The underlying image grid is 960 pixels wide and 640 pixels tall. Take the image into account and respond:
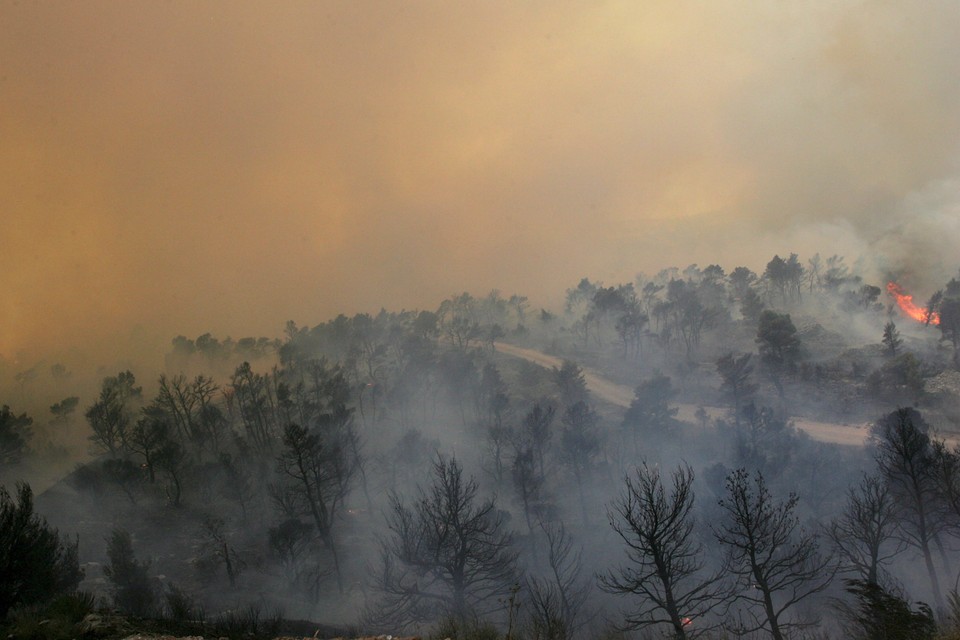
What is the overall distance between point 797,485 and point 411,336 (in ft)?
164

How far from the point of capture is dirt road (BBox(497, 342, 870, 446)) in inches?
1810

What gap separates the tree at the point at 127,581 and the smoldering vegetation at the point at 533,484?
0.19 m

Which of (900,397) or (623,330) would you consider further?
(623,330)

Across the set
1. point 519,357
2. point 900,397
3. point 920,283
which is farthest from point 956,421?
point 920,283

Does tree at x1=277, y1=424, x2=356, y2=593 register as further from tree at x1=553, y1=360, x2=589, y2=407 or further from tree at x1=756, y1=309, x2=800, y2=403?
tree at x1=756, y1=309, x2=800, y2=403

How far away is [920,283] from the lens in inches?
3529

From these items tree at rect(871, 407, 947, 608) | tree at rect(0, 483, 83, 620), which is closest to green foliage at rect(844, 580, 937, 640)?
tree at rect(871, 407, 947, 608)

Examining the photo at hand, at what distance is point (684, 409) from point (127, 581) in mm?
54138

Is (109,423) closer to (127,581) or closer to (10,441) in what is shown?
(10,441)

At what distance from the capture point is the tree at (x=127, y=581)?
95.2ft

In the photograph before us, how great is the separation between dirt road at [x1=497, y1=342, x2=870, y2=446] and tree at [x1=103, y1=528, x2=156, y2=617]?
46.7 metres

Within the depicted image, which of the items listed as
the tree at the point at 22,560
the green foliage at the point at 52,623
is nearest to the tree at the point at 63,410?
the tree at the point at 22,560

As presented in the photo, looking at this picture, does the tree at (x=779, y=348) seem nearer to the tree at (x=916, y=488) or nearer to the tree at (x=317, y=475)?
the tree at (x=916, y=488)

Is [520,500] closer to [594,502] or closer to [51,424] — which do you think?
[594,502]
